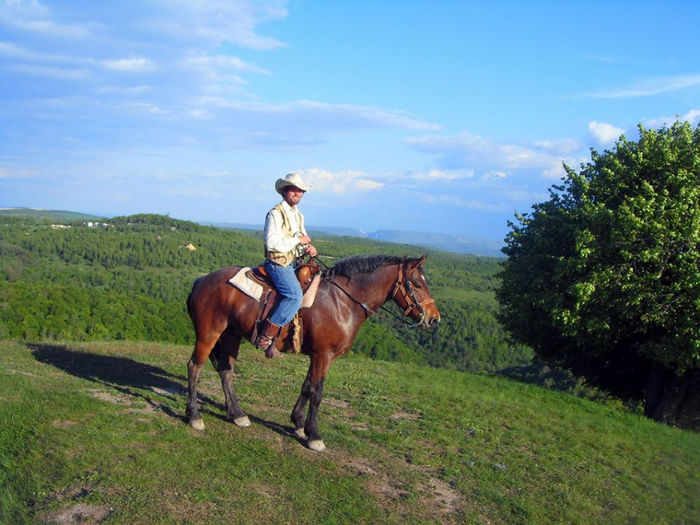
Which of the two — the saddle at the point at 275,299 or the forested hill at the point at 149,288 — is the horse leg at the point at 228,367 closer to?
the saddle at the point at 275,299

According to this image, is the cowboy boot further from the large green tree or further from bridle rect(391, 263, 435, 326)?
the large green tree

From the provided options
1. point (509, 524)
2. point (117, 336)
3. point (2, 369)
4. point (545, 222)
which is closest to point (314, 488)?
point (509, 524)

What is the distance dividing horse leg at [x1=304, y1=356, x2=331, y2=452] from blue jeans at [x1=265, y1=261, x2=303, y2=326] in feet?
2.62

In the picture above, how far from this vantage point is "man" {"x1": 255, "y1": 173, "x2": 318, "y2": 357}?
7.04 metres

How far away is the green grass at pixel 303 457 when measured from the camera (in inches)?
206

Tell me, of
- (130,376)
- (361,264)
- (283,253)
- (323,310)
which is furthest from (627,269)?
(130,376)

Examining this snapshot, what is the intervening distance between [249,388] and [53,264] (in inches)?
3717

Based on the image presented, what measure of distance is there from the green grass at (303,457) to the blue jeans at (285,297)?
1723 millimetres

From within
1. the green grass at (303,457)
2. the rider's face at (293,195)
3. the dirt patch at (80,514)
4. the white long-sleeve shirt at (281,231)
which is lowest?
the green grass at (303,457)

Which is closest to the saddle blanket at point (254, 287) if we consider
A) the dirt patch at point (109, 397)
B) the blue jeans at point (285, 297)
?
the blue jeans at point (285, 297)

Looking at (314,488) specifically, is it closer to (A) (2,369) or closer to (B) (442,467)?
(B) (442,467)

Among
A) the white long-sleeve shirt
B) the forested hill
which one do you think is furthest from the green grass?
the white long-sleeve shirt

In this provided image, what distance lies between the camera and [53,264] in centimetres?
8994

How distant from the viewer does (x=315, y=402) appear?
23.5ft
